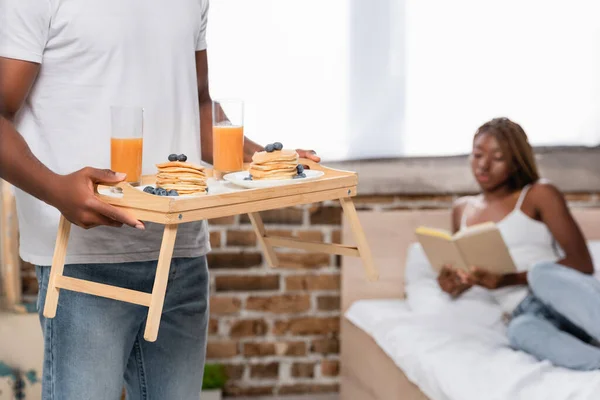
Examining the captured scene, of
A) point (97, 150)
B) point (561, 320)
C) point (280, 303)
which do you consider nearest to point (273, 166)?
point (97, 150)

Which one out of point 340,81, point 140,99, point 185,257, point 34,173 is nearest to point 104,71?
point 140,99

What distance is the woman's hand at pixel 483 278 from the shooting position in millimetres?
2504

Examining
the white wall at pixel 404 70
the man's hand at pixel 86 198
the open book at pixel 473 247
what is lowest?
the open book at pixel 473 247

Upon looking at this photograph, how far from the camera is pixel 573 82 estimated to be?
121 inches

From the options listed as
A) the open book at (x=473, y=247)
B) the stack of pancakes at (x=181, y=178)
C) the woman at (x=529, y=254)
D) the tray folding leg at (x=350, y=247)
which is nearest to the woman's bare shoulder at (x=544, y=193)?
the woman at (x=529, y=254)

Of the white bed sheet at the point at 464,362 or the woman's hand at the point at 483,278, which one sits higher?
the woman's hand at the point at 483,278

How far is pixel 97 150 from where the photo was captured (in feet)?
4.20

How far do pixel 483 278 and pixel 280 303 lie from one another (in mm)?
761

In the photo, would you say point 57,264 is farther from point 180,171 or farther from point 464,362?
point 464,362

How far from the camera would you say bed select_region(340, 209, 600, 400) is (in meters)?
1.95

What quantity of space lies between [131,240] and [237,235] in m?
1.61

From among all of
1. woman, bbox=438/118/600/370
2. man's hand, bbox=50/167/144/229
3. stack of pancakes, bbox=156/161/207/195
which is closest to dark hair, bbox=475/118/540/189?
woman, bbox=438/118/600/370

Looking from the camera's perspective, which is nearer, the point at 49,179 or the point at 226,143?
the point at 49,179

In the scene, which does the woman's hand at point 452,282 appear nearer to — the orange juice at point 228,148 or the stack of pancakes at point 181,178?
the orange juice at point 228,148
